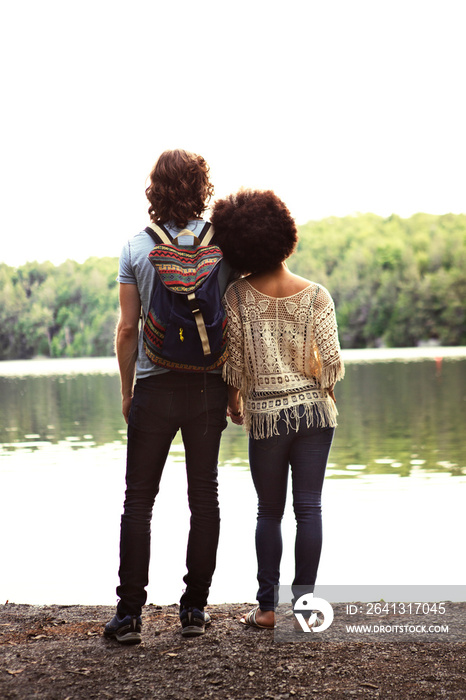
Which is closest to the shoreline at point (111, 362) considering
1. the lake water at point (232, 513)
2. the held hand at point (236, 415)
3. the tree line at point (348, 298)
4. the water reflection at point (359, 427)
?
the tree line at point (348, 298)

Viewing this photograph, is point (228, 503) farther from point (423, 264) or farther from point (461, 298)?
point (423, 264)

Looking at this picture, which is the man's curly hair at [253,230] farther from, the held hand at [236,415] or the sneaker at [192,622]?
the sneaker at [192,622]

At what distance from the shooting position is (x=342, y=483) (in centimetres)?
981

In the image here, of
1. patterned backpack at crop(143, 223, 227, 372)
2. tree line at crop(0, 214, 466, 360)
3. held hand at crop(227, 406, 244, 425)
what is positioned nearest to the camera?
patterned backpack at crop(143, 223, 227, 372)

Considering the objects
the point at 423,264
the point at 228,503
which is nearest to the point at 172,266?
the point at 228,503

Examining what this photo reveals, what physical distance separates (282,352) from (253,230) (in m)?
0.52

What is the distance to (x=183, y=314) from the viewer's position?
325 cm

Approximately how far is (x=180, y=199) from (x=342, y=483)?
6.92 metres

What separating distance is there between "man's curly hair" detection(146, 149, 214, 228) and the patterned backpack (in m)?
0.16

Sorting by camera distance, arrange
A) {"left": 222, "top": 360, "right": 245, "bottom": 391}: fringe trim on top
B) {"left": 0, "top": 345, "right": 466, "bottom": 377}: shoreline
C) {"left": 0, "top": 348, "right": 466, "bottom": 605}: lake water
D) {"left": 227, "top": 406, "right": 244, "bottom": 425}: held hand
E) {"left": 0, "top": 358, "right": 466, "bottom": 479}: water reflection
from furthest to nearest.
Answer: {"left": 0, "top": 345, "right": 466, "bottom": 377}: shoreline → {"left": 0, "top": 358, "right": 466, "bottom": 479}: water reflection → {"left": 0, "top": 348, "right": 466, "bottom": 605}: lake water → {"left": 227, "top": 406, "right": 244, "bottom": 425}: held hand → {"left": 222, "top": 360, "right": 245, "bottom": 391}: fringe trim on top

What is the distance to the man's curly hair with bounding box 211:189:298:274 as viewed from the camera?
11.0 feet

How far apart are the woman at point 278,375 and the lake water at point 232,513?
1861 mm

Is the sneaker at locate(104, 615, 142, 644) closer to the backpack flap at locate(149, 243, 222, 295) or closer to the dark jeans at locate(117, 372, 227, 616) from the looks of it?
the dark jeans at locate(117, 372, 227, 616)

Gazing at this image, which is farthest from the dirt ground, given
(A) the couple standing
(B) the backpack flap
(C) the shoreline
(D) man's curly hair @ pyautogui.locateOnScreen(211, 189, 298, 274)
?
(C) the shoreline
